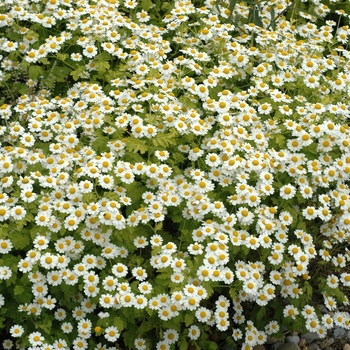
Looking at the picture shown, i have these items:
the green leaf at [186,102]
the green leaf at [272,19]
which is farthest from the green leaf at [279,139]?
the green leaf at [272,19]

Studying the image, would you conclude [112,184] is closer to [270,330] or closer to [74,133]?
[74,133]

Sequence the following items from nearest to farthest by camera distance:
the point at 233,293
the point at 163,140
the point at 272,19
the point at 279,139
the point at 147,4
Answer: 1. the point at 233,293
2. the point at 163,140
3. the point at 279,139
4. the point at 272,19
5. the point at 147,4

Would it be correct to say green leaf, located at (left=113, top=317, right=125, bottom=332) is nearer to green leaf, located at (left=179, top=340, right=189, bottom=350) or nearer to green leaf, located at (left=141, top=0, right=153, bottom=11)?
green leaf, located at (left=179, top=340, right=189, bottom=350)

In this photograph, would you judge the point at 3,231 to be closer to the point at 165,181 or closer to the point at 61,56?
the point at 165,181

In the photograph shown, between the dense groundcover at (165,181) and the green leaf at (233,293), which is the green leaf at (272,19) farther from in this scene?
the green leaf at (233,293)

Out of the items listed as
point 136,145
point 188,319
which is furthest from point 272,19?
point 188,319

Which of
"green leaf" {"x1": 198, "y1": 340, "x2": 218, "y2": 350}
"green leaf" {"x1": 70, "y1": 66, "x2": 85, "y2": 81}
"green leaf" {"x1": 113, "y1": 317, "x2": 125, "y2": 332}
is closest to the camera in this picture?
"green leaf" {"x1": 113, "y1": 317, "x2": 125, "y2": 332}

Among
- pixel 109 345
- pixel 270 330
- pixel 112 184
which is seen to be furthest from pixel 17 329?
pixel 270 330

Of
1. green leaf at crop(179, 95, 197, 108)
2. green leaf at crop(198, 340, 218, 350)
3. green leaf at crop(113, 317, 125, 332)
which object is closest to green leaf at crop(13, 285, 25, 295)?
green leaf at crop(113, 317, 125, 332)
